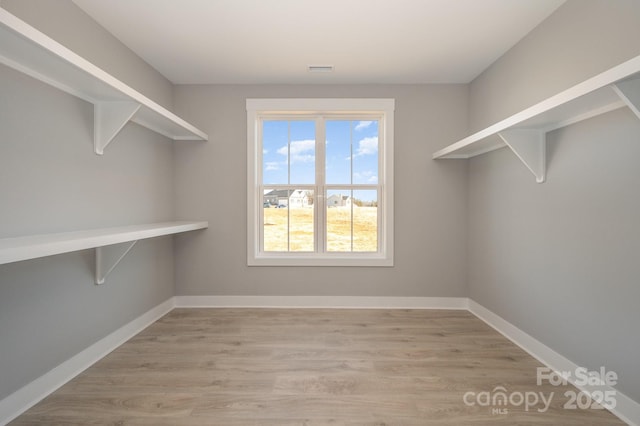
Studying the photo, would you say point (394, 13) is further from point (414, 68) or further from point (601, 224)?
point (601, 224)

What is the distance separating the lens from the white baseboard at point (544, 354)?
1560 millimetres

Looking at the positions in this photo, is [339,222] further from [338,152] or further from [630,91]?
[630,91]

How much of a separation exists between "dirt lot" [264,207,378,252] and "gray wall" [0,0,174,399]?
1.38 meters

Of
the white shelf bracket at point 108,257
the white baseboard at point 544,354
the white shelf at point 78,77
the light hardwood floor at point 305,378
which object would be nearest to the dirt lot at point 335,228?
the light hardwood floor at point 305,378

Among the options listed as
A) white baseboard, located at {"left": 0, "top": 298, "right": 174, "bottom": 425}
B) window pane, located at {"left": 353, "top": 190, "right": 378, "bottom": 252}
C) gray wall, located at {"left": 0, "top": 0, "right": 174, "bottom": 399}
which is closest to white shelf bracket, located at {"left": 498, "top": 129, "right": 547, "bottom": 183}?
window pane, located at {"left": 353, "top": 190, "right": 378, "bottom": 252}

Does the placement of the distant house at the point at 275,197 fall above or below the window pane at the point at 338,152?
below

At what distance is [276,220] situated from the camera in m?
3.39

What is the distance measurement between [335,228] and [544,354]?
81.4 inches

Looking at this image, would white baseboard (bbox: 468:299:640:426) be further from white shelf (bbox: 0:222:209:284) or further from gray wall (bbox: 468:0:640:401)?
white shelf (bbox: 0:222:209:284)

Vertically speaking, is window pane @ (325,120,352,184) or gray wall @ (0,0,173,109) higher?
gray wall @ (0,0,173,109)

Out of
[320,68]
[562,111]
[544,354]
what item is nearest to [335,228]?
[320,68]

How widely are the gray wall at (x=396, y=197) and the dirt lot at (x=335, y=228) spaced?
28 centimetres

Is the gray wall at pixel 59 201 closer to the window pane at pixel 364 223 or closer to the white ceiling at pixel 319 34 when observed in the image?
the white ceiling at pixel 319 34

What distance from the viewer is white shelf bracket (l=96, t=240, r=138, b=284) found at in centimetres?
210
